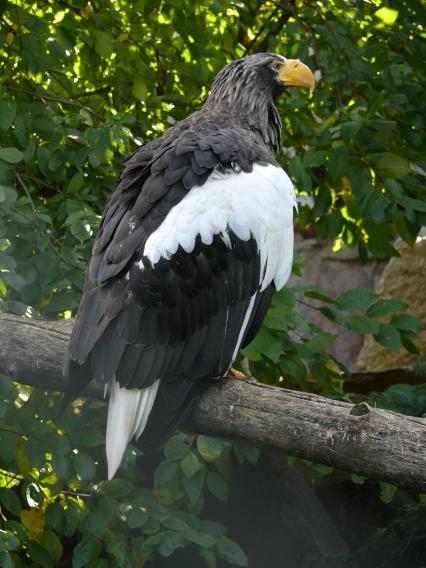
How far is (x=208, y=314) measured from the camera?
322cm

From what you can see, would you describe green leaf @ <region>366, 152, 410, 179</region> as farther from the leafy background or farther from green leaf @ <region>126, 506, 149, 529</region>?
green leaf @ <region>126, 506, 149, 529</region>

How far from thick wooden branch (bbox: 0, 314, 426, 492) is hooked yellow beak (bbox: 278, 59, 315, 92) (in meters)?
1.62

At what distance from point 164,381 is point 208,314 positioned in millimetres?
291

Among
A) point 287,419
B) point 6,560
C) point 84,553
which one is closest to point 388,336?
point 287,419

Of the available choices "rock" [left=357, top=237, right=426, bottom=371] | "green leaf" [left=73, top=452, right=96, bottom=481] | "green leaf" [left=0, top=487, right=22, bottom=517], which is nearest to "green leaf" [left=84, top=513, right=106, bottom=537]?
"green leaf" [left=73, top=452, right=96, bottom=481]

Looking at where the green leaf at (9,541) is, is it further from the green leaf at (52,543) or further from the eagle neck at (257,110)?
the eagle neck at (257,110)

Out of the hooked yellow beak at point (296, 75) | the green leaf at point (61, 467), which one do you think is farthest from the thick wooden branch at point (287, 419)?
the hooked yellow beak at point (296, 75)

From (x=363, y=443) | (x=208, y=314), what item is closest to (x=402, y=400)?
(x=208, y=314)

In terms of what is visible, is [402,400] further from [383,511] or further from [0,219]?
[0,219]

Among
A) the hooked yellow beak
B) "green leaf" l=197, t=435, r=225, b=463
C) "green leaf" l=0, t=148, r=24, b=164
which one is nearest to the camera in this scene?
"green leaf" l=197, t=435, r=225, b=463

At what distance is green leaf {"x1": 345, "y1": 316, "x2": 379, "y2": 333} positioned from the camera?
3771 mm

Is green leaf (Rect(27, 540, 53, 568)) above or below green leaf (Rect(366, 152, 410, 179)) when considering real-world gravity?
below

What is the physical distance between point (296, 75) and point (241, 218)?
1161 mm

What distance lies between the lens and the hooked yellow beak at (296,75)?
4.18 metres
